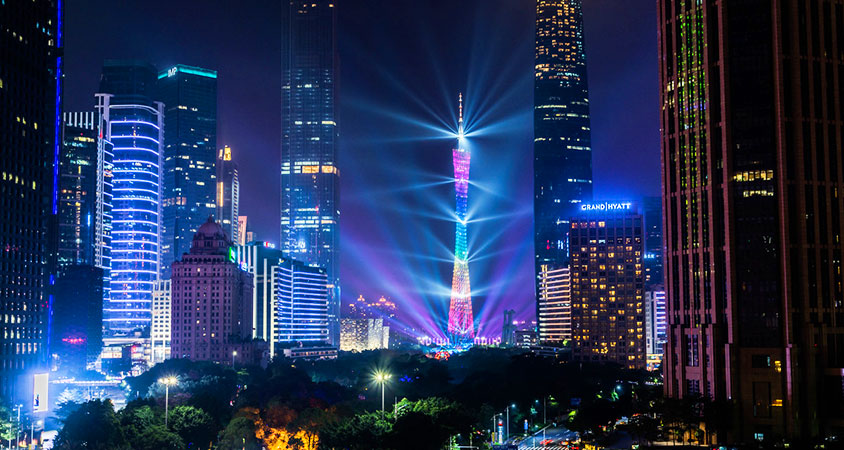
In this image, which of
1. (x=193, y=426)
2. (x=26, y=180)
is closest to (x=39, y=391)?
(x=26, y=180)

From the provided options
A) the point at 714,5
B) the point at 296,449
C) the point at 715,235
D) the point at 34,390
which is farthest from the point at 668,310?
the point at 34,390

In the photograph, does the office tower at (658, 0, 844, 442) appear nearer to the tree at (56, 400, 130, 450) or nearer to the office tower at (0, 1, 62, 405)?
the tree at (56, 400, 130, 450)

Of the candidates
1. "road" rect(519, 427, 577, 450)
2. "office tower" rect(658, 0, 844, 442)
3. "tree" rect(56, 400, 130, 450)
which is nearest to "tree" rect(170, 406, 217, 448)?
"tree" rect(56, 400, 130, 450)

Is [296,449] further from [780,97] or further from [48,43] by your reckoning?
[48,43]

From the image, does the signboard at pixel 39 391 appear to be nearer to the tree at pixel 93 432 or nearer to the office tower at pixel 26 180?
the office tower at pixel 26 180

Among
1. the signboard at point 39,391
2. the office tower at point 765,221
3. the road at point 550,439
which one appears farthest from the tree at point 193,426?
the office tower at point 765,221
